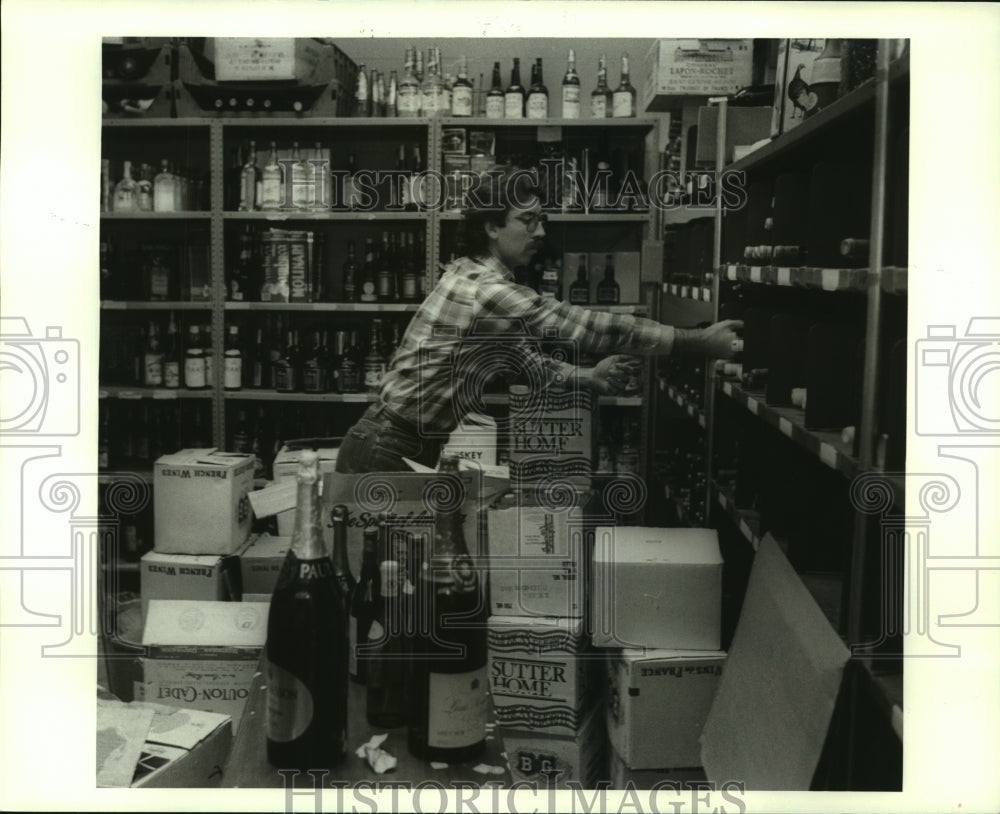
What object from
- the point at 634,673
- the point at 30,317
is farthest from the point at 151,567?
the point at 634,673

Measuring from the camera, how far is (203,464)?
2.35 m

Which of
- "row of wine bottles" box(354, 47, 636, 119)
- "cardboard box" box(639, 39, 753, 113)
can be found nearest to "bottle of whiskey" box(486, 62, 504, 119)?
"row of wine bottles" box(354, 47, 636, 119)

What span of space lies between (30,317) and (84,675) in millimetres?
748

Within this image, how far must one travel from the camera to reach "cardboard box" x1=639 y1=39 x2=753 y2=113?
300 cm

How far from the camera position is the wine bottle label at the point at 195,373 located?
11.8ft

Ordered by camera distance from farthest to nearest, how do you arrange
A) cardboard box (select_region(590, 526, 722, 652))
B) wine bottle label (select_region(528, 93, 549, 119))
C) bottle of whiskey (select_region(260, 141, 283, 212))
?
bottle of whiskey (select_region(260, 141, 283, 212)), wine bottle label (select_region(528, 93, 549, 119)), cardboard box (select_region(590, 526, 722, 652))

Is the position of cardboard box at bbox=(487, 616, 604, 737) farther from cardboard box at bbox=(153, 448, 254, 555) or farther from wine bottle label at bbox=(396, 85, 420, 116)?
wine bottle label at bbox=(396, 85, 420, 116)

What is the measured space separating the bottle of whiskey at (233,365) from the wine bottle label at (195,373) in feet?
0.26

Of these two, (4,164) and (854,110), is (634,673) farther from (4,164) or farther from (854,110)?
(4,164)

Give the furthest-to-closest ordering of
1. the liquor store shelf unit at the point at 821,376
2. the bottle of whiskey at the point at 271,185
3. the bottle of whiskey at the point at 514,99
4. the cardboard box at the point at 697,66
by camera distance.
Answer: the bottle of whiskey at the point at 271,185, the bottle of whiskey at the point at 514,99, the cardboard box at the point at 697,66, the liquor store shelf unit at the point at 821,376

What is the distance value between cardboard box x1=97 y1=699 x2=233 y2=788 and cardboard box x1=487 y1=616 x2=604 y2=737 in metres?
0.74

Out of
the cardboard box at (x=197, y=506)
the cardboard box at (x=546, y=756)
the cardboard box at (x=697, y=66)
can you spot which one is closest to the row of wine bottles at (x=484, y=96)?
the cardboard box at (x=697, y=66)

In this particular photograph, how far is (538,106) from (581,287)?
66cm

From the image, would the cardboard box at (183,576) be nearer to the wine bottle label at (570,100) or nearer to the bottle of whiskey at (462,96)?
the bottle of whiskey at (462,96)
